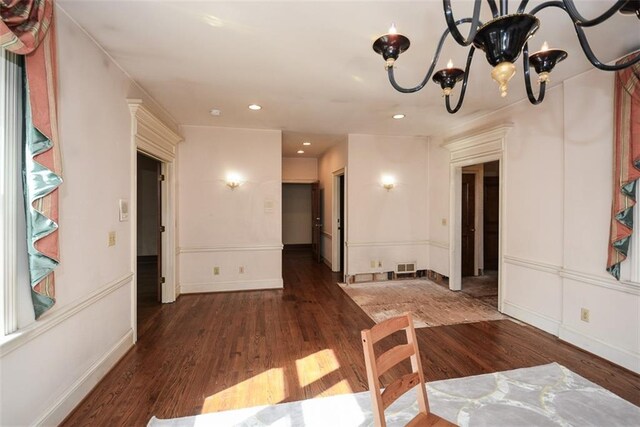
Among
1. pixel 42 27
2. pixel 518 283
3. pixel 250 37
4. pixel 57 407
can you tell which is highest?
pixel 250 37

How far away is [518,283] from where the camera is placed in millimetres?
3596

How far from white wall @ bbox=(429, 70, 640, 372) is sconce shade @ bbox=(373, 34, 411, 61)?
7.99 feet

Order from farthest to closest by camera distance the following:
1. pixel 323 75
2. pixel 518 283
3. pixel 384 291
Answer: pixel 384 291 < pixel 518 283 < pixel 323 75

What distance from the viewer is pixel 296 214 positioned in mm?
8898

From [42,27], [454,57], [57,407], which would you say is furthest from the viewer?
[454,57]

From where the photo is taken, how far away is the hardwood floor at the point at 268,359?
2117 millimetres

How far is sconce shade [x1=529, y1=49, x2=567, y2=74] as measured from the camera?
1.53 m

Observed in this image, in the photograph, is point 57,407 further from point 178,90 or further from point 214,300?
point 178,90

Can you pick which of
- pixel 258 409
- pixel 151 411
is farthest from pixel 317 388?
pixel 151 411

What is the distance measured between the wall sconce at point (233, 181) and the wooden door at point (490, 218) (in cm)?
502

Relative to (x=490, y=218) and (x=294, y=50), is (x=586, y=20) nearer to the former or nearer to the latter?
(x=294, y=50)

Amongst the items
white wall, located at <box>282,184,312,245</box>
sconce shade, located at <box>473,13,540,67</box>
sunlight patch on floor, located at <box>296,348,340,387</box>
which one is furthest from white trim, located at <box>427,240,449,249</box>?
white wall, located at <box>282,184,312,245</box>

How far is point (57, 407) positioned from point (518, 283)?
14.5ft

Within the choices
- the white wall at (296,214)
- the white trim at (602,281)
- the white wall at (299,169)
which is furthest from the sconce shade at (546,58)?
the white wall at (296,214)
